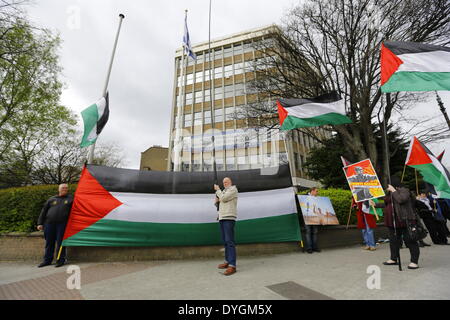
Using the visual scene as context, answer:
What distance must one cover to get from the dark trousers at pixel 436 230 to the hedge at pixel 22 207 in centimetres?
1185

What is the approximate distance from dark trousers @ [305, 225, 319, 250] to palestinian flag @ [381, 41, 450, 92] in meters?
3.93

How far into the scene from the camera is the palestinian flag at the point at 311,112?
22.7 ft

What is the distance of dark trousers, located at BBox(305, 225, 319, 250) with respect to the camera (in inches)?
249

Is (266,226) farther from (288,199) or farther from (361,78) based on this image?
(361,78)

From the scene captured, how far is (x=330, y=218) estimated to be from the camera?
6910 mm

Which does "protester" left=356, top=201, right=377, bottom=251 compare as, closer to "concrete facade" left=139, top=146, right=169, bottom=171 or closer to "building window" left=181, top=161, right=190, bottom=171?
"building window" left=181, top=161, right=190, bottom=171

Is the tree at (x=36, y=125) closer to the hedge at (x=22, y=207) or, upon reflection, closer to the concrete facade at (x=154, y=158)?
the hedge at (x=22, y=207)

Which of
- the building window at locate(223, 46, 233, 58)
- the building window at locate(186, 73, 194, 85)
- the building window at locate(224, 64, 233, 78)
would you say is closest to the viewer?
the building window at locate(224, 64, 233, 78)

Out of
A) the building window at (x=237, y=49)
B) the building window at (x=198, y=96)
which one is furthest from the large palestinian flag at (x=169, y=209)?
the building window at (x=237, y=49)

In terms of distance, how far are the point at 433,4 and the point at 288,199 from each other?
10279 millimetres

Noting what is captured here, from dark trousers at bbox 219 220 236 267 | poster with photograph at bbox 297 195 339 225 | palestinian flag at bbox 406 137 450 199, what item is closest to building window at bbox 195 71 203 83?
poster with photograph at bbox 297 195 339 225

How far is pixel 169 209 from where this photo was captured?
6070mm

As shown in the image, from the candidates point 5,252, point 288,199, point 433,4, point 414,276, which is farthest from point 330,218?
point 433,4

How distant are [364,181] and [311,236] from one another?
215cm
